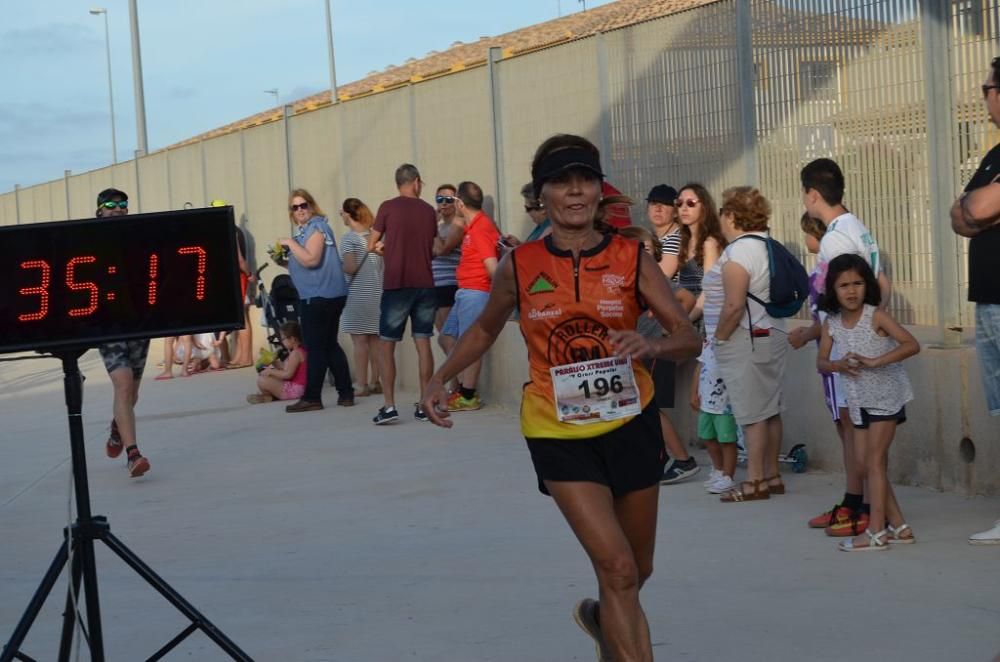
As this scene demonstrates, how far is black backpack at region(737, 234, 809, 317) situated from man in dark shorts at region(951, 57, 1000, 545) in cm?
158

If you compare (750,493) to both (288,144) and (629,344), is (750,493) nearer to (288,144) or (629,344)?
(629,344)

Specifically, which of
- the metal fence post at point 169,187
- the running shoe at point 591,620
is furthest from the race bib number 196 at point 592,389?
the metal fence post at point 169,187

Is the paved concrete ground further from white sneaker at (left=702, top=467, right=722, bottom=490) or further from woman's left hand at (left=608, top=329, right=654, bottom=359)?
woman's left hand at (left=608, top=329, right=654, bottom=359)

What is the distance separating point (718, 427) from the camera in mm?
8859

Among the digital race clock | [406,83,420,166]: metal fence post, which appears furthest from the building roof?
the digital race clock

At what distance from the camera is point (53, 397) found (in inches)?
711

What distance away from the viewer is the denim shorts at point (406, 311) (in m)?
→ 13.5

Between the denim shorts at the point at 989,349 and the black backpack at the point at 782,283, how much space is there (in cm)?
159

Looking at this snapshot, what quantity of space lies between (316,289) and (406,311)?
4.02 ft

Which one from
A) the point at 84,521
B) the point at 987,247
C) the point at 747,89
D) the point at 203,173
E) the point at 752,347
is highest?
the point at 203,173

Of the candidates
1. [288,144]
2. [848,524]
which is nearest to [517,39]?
[288,144]

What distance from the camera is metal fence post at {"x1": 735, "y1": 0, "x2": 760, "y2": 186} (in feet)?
34.1

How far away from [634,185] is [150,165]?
1787 cm

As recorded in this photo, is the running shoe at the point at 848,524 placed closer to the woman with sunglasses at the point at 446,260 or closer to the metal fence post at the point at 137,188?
the woman with sunglasses at the point at 446,260
